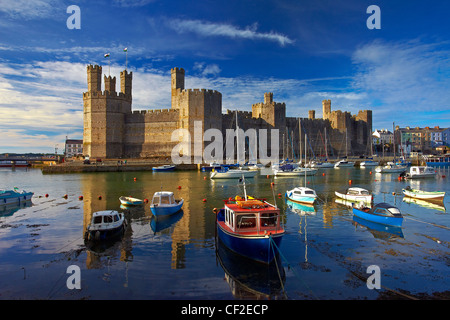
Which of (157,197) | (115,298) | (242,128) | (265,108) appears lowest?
(115,298)

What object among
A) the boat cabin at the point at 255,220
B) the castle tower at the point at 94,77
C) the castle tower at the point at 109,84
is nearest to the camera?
the boat cabin at the point at 255,220

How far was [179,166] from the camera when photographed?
48594 mm

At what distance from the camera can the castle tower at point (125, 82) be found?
181 feet

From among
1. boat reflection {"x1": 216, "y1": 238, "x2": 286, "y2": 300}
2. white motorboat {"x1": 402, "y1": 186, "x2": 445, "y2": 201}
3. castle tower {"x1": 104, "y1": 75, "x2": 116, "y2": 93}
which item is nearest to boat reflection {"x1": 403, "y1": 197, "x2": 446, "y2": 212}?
white motorboat {"x1": 402, "y1": 186, "x2": 445, "y2": 201}

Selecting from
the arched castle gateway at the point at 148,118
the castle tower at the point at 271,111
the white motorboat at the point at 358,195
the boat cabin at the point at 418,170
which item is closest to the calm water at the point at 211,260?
the white motorboat at the point at 358,195

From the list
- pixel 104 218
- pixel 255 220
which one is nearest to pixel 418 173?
pixel 255 220

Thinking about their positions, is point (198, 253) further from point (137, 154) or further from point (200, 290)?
point (137, 154)

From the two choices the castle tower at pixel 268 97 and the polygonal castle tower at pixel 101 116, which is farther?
the castle tower at pixel 268 97

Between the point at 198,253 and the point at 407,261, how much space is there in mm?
6510

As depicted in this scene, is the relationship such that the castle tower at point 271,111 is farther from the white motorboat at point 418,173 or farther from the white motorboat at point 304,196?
the white motorboat at point 304,196

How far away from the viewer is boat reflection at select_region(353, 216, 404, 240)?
12423 millimetres

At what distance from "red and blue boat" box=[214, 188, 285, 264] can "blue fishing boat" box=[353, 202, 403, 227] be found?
6.03 m

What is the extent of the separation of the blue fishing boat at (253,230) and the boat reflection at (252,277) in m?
0.24
